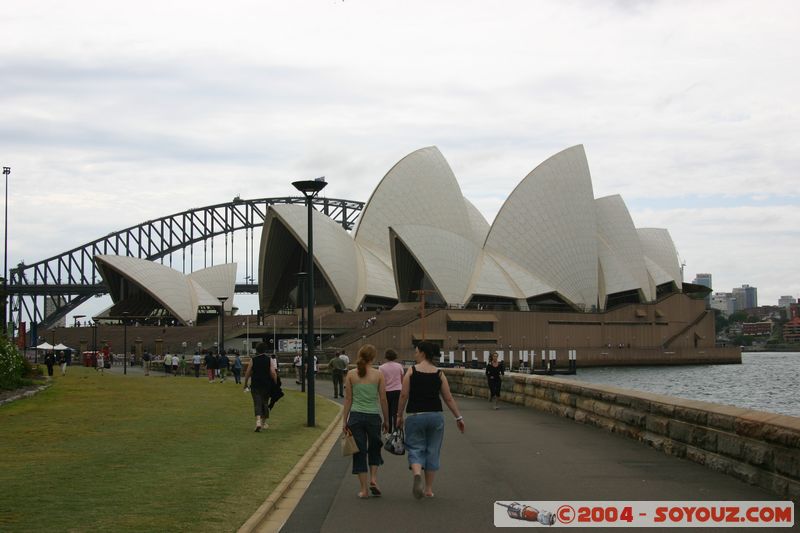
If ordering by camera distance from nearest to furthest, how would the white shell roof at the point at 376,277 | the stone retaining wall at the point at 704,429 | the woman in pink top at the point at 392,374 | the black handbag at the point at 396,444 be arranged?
the stone retaining wall at the point at 704,429
the black handbag at the point at 396,444
the woman in pink top at the point at 392,374
the white shell roof at the point at 376,277

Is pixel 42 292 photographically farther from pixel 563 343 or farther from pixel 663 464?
pixel 663 464

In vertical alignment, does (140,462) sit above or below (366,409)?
below

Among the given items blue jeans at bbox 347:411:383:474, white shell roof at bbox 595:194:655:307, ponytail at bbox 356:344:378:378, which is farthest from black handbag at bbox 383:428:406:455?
white shell roof at bbox 595:194:655:307

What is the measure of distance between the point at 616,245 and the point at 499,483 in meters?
85.8

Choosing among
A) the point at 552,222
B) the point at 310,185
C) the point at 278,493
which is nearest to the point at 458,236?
the point at 552,222

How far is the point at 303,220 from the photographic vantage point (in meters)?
82.3

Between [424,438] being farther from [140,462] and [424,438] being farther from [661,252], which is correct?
[661,252]

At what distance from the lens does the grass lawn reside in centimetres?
847

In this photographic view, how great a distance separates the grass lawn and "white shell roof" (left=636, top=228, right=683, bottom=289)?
8592 cm

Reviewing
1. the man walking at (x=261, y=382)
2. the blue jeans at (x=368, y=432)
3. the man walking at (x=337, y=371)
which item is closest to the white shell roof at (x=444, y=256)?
the man walking at (x=337, y=371)

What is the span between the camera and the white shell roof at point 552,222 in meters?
81.8

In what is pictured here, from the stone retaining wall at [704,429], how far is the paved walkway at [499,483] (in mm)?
169

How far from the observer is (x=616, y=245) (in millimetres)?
93500

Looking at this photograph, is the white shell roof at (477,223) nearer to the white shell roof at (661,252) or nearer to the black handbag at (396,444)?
the white shell roof at (661,252)
